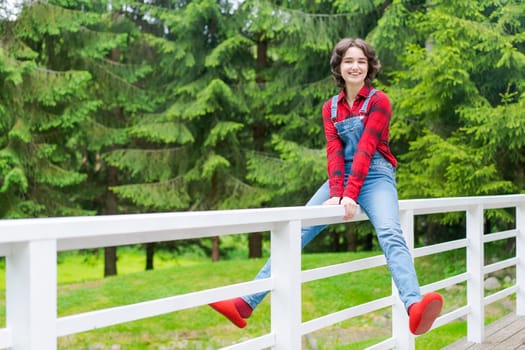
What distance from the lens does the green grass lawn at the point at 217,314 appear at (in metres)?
7.80

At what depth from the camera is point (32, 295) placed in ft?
4.82

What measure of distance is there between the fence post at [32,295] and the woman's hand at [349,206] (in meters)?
1.50

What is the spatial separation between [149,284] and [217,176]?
323 cm

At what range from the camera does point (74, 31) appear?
11.6 m

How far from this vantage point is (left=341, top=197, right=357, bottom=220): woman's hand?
2.80m

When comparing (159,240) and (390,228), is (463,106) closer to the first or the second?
(390,228)

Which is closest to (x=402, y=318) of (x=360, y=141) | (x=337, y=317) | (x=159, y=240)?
(x=337, y=317)

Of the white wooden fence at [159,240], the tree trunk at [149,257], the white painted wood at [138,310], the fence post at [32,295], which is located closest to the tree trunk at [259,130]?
the tree trunk at [149,257]

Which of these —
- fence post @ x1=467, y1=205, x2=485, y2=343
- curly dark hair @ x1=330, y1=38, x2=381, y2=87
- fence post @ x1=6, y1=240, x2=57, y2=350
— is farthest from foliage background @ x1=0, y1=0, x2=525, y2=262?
fence post @ x1=6, y1=240, x2=57, y2=350

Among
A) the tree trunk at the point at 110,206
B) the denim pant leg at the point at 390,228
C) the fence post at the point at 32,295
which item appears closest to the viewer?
the fence post at the point at 32,295

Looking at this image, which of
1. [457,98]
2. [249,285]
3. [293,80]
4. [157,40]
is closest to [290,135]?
[293,80]

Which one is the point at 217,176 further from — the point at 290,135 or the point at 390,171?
the point at 390,171

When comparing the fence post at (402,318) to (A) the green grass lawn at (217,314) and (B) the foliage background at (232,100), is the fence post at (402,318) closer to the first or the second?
(A) the green grass lawn at (217,314)

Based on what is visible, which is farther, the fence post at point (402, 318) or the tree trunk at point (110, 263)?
the tree trunk at point (110, 263)
